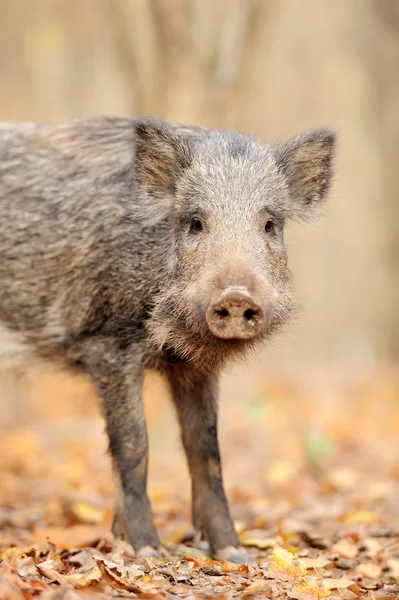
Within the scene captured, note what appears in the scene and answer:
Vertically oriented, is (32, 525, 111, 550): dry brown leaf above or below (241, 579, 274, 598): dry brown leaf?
below

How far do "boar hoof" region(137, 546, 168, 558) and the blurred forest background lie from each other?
5.23 metres

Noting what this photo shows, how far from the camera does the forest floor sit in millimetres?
4113

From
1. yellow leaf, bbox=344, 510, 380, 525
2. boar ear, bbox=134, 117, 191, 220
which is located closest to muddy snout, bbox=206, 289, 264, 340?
boar ear, bbox=134, 117, 191, 220

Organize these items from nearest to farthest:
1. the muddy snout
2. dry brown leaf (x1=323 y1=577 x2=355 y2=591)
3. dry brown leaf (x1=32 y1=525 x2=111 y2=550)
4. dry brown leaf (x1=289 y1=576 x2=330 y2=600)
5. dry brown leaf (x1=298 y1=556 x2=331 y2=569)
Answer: dry brown leaf (x1=289 y1=576 x2=330 y2=600), the muddy snout, dry brown leaf (x1=323 y1=577 x2=355 y2=591), dry brown leaf (x1=298 y1=556 x2=331 y2=569), dry brown leaf (x1=32 y1=525 x2=111 y2=550)

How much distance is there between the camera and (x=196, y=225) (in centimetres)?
499

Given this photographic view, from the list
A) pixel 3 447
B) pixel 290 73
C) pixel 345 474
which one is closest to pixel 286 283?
pixel 345 474

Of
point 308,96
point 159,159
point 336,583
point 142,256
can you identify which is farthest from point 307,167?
point 308,96

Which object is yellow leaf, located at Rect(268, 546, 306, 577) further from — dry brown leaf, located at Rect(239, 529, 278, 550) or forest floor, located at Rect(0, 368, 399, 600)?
dry brown leaf, located at Rect(239, 529, 278, 550)

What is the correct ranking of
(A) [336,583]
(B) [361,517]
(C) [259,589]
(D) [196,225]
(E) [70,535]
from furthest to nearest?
(B) [361,517], (E) [70,535], (D) [196,225], (A) [336,583], (C) [259,589]

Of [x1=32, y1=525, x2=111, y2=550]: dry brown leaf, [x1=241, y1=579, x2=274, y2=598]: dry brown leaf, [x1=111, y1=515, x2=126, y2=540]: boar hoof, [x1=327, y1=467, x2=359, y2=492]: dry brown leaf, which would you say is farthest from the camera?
[x1=327, y1=467, x2=359, y2=492]: dry brown leaf

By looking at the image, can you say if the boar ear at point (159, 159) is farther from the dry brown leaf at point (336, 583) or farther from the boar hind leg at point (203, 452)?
the dry brown leaf at point (336, 583)

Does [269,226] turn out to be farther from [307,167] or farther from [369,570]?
[369,570]

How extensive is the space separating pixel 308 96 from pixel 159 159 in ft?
56.6

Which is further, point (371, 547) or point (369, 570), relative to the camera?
point (371, 547)
